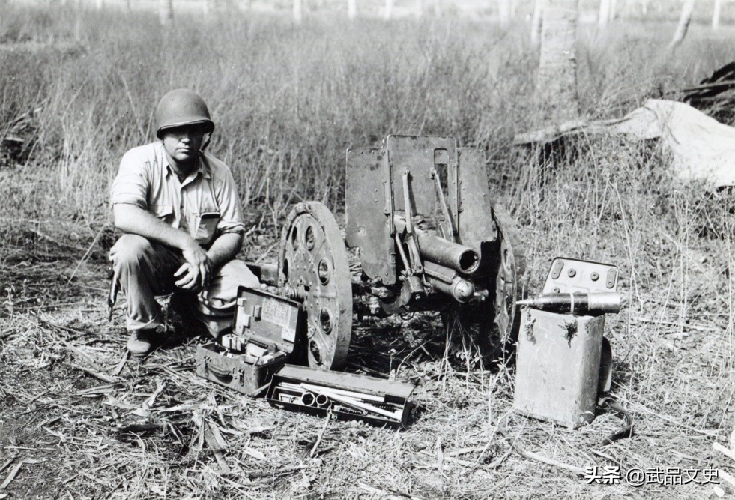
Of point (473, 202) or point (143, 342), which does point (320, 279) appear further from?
point (143, 342)

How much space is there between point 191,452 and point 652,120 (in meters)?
6.16

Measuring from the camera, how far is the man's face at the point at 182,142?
500cm

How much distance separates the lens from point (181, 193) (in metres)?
5.19

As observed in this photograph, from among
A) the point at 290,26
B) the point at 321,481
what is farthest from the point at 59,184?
the point at 290,26

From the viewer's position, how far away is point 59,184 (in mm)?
7559

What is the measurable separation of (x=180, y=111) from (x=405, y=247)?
6.07 ft

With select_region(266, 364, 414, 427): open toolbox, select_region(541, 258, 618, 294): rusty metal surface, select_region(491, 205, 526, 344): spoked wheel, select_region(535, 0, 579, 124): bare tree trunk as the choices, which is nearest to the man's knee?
select_region(266, 364, 414, 427): open toolbox

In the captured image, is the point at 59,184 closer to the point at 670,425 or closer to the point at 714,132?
the point at 670,425

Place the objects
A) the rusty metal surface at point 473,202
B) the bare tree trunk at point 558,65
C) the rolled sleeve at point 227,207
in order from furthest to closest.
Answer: the bare tree trunk at point 558,65 → the rolled sleeve at point 227,207 → the rusty metal surface at point 473,202

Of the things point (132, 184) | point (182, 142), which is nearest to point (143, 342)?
point (132, 184)

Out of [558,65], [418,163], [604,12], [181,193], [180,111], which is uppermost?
[604,12]

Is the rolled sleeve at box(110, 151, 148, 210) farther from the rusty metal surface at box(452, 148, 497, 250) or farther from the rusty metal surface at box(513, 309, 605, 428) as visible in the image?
the rusty metal surface at box(513, 309, 605, 428)

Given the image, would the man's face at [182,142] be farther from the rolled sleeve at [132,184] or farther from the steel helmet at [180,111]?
the rolled sleeve at [132,184]

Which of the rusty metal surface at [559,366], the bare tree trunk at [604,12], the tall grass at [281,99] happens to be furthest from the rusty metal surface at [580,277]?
the bare tree trunk at [604,12]
